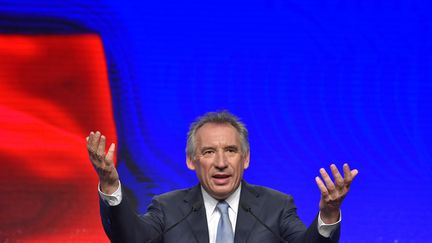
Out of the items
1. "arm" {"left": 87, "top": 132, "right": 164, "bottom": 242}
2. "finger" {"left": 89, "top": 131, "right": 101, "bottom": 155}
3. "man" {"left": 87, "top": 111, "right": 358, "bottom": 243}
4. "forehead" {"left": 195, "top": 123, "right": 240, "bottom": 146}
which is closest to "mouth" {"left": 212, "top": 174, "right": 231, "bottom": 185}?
"man" {"left": 87, "top": 111, "right": 358, "bottom": 243}

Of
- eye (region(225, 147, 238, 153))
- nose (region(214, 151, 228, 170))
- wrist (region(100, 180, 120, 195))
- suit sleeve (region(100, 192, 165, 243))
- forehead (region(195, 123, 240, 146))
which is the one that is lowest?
suit sleeve (region(100, 192, 165, 243))

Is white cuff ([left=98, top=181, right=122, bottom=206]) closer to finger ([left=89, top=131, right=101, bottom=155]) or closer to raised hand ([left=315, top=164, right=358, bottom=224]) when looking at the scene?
finger ([left=89, top=131, right=101, bottom=155])

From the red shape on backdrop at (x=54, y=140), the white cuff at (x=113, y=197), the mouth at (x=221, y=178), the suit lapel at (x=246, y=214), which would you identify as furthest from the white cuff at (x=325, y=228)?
the red shape on backdrop at (x=54, y=140)

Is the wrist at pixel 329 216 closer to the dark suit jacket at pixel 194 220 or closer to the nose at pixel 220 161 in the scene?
the dark suit jacket at pixel 194 220

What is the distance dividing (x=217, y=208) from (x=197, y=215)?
78mm

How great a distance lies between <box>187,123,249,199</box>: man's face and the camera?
7.88ft

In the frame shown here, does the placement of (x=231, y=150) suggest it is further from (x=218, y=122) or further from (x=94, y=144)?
(x=94, y=144)

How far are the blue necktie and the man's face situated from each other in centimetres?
4

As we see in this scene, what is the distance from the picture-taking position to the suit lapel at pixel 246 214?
7.63 feet

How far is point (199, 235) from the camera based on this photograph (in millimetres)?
2318

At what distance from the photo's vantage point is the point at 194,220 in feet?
7.74

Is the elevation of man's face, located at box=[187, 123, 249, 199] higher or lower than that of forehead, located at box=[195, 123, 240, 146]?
lower

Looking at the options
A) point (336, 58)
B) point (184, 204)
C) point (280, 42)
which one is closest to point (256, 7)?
point (280, 42)

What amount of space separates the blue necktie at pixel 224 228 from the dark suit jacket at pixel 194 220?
21mm
